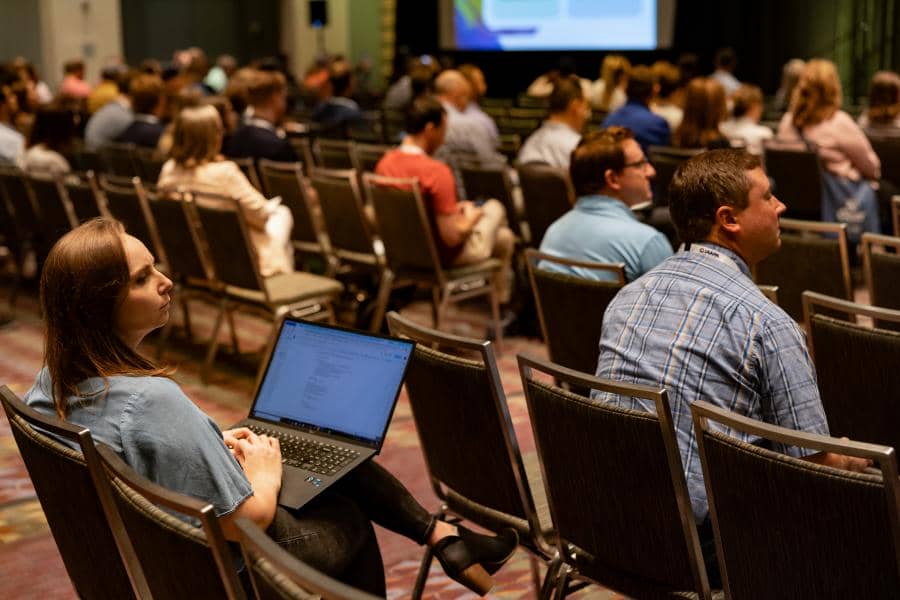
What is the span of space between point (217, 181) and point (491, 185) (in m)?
1.53

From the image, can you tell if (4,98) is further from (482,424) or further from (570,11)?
(570,11)

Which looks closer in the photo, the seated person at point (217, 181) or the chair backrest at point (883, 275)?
the chair backrest at point (883, 275)

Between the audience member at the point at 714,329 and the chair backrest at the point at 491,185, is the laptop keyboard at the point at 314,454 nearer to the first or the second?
the audience member at the point at 714,329

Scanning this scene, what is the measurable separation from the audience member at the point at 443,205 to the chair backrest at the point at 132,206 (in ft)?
3.68

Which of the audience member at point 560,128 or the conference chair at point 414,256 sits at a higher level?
the audience member at point 560,128

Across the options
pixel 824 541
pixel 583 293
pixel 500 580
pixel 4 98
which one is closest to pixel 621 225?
pixel 583 293

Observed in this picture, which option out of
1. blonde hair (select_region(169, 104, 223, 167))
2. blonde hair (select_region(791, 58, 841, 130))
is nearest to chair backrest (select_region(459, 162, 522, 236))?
blonde hair (select_region(169, 104, 223, 167))

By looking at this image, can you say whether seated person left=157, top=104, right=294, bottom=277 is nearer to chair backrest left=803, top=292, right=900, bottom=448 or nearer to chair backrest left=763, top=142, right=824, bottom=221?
chair backrest left=763, top=142, right=824, bottom=221

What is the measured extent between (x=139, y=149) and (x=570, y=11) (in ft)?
30.0

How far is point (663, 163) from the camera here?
249 inches

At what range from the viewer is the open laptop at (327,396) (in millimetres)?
2516

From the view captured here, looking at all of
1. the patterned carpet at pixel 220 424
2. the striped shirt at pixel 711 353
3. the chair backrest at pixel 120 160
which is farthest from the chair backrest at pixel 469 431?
the chair backrest at pixel 120 160

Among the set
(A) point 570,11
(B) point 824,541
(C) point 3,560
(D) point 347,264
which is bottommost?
(C) point 3,560

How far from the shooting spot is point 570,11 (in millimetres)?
15305
